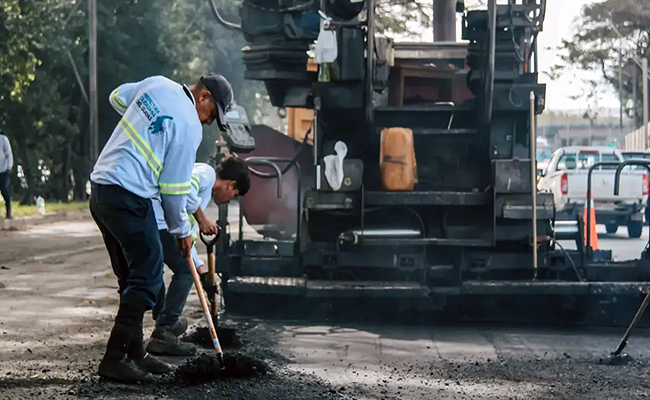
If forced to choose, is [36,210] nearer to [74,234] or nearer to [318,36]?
[74,234]

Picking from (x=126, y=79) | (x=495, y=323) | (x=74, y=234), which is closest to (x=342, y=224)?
(x=495, y=323)

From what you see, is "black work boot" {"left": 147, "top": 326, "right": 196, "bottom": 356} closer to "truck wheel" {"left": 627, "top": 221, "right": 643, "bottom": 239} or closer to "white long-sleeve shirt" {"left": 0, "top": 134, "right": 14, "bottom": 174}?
"white long-sleeve shirt" {"left": 0, "top": 134, "right": 14, "bottom": 174}

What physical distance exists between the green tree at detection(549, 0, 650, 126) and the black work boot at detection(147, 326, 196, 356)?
4647 centimetres

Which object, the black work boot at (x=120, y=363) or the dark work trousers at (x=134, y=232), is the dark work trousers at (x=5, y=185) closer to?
the dark work trousers at (x=134, y=232)

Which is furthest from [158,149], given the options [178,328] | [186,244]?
[178,328]

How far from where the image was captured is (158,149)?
5.97 m

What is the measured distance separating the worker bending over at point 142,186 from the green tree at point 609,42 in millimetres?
47392

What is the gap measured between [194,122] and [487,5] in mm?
3888

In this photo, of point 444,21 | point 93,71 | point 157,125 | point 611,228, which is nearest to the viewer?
point 157,125

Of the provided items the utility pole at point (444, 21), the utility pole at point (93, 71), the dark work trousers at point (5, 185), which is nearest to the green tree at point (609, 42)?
the utility pole at point (93, 71)

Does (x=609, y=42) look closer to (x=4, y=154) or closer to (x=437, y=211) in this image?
(x=4, y=154)

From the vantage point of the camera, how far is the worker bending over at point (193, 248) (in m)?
7.20

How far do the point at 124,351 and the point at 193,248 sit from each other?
1.33 metres

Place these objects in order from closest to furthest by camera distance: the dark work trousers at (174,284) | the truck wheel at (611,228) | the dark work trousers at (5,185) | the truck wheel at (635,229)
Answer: the dark work trousers at (174,284)
the dark work trousers at (5,185)
the truck wheel at (635,229)
the truck wheel at (611,228)
